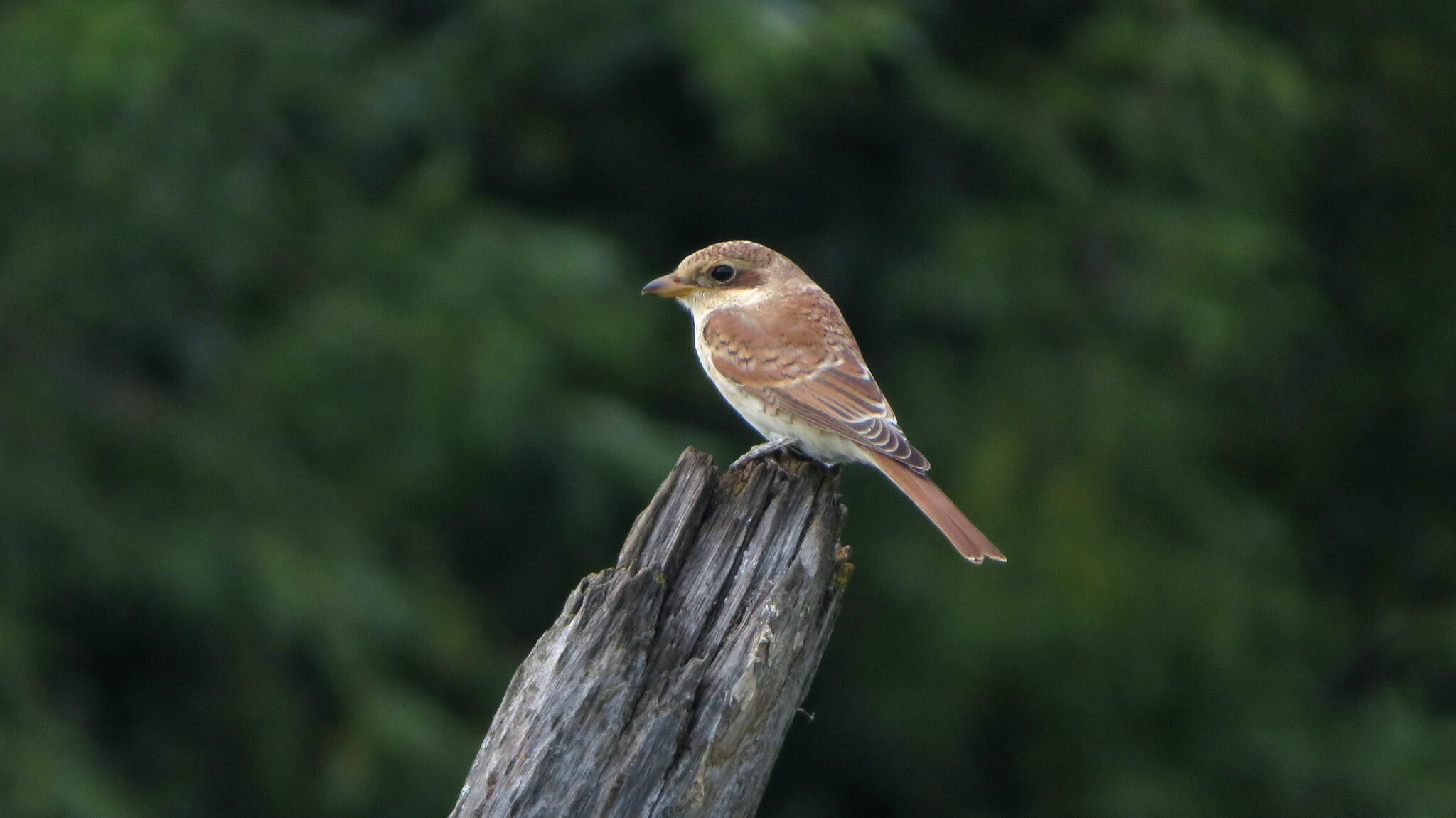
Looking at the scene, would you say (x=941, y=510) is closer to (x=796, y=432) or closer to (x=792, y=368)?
(x=796, y=432)

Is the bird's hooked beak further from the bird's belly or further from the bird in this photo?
the bird's belly

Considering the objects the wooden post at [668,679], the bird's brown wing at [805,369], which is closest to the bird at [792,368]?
the bird's brown wing at [805,369]

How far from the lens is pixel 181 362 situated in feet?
24.1

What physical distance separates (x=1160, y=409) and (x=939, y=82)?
2257 mm

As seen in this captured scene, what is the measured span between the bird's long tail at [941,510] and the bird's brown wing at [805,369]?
4 cm

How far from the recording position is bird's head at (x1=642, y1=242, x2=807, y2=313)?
4957mm

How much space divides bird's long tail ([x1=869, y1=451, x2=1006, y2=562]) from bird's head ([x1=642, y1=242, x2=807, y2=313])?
0.92 meters

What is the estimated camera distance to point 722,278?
4980mm

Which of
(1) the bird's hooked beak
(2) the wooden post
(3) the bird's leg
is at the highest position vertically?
(2) the wooden post

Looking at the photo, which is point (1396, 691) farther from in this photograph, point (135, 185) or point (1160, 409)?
point (135, 185)

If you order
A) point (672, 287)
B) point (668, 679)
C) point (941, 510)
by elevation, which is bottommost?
point (941, 510)

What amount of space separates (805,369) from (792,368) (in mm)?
44

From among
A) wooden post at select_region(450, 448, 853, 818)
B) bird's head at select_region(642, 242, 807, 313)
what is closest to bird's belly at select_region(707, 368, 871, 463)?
bird's head at select_region(642, 242, 807, 313)

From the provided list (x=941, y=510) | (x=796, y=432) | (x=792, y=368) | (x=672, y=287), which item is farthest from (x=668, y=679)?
(x=672, y=287)
